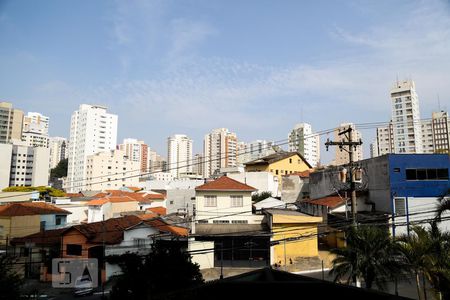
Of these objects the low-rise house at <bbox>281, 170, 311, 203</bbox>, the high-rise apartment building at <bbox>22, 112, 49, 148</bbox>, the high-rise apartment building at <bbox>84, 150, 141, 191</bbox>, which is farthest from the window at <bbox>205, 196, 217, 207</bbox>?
the high-rise apartment building at <bbox>22, 112, 49, 148</bbox>

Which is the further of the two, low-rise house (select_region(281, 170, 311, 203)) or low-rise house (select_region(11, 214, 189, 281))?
low-rise house (select_region(281, 170, 311, 203))

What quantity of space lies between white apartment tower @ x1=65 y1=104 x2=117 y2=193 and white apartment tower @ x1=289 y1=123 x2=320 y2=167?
220 ft

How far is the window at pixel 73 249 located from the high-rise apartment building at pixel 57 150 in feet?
Answer: 441

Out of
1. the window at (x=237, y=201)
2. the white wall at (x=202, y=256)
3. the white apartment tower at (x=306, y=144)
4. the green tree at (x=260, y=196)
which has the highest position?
the white apartment tower at (x=306, y=144)

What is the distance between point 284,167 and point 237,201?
35761mm

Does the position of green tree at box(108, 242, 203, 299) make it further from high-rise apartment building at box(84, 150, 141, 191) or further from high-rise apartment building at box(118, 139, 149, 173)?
high-rise apartment building at box(118, 139, 149, 173)

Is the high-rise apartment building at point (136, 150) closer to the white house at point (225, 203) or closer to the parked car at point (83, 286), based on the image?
the white house at point (225, 203)

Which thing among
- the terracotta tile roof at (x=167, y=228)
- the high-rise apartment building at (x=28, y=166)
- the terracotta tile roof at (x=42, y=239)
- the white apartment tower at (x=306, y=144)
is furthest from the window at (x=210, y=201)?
the white apartment tower at (x=306, y=144)

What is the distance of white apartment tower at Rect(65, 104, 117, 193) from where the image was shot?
11719 cm

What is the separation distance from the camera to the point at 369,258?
15.4 m

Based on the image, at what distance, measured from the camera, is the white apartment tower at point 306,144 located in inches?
4761

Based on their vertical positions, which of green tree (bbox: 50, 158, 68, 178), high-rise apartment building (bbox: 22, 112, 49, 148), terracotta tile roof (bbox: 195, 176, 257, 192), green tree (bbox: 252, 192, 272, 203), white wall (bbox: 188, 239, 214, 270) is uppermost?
high-rise apartment building (bbox: 22, 112, 49, 148)

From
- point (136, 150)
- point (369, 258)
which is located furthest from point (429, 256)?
point (136, 150)

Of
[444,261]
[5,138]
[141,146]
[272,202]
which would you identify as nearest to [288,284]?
[444,261]
